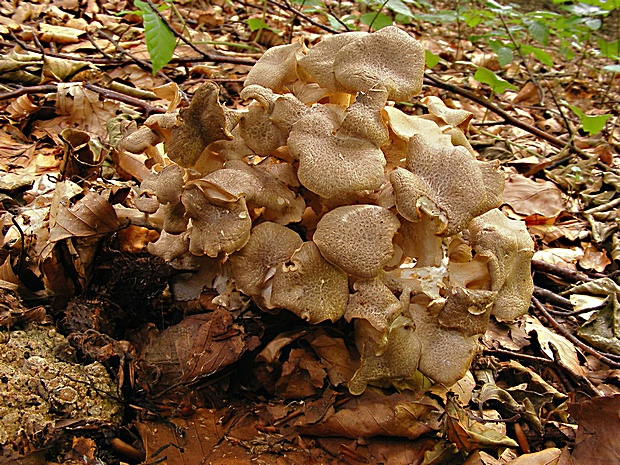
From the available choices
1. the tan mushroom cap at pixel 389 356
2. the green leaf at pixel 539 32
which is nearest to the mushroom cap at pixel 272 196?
the tan mushroom cap at pixel 389 356

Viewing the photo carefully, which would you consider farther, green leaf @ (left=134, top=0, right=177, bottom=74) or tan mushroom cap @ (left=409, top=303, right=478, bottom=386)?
green leaf @ (left=134, top=0, right=177, bottom=74)

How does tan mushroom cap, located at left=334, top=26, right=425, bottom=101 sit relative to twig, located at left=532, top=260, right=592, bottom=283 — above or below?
above

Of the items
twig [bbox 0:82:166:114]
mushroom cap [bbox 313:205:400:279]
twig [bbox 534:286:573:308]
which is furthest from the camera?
twig [bbox 0:82:166:114]

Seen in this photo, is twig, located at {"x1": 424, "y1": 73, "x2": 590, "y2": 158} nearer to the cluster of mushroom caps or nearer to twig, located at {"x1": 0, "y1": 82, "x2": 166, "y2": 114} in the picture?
the cluster of mushroom caps

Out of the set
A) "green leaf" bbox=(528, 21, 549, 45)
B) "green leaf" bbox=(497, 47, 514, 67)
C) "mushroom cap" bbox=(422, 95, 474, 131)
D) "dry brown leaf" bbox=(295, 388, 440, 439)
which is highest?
"mushroom cap" bbox=(422, 95, 474, 131)

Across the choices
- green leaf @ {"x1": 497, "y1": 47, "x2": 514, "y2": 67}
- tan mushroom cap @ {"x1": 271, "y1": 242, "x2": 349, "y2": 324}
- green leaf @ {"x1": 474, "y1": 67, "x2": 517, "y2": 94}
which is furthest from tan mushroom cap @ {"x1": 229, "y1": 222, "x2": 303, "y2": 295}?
green leaf @ {"x1": 497, "y1": 47, "x2": 514, "y2": 67}

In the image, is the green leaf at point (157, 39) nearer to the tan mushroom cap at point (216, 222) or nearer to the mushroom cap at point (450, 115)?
the tan mushroom cap at point (216, 222)
